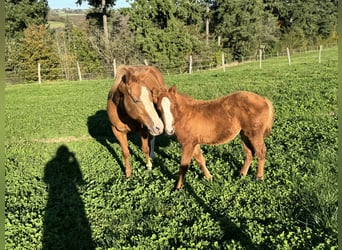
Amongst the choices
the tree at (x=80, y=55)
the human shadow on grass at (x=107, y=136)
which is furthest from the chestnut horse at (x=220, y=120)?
the tree at (x=80, y=55)

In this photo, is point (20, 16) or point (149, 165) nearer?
point (149, 165)

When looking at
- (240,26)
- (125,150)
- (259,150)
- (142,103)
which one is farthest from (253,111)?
(240,26)

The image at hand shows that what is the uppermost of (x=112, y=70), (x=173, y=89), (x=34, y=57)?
(x=34, y=57)

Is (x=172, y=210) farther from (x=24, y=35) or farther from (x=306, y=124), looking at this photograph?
(x=24, y=35)

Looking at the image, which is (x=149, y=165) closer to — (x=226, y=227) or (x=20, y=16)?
(x=226, y=227)

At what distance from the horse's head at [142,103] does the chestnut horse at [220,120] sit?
18 centimetres

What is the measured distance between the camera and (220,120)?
5.81 m

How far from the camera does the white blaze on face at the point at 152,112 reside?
5531 mm

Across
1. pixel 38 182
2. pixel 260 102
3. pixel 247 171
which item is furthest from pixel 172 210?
pixel 38 182

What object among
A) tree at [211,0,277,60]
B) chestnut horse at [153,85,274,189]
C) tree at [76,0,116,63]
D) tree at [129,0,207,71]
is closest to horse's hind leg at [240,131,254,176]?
chestnut horse at [153,85,274,189]

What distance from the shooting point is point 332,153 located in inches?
245

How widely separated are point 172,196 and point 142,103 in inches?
64.2

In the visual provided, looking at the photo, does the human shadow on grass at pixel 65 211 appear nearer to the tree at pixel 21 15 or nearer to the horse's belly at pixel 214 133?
the horse's belly at pixel 214 133

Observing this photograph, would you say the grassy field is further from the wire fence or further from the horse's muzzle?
the wire fence
